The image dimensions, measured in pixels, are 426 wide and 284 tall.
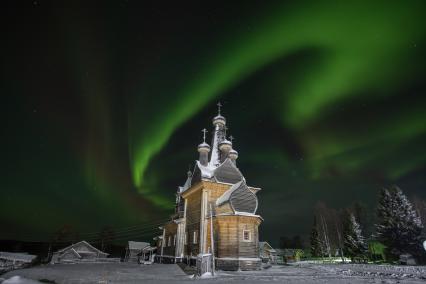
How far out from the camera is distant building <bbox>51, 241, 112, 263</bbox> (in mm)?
49194

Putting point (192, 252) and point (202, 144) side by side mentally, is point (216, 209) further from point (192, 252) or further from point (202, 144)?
point (202, 144)

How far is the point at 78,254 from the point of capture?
51.0 meters

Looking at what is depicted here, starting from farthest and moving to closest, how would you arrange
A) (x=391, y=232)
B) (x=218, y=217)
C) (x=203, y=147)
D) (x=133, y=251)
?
(x=133, y=251)
(x=391, y=232)
(x=203, y=147)
(x=218, y=217)

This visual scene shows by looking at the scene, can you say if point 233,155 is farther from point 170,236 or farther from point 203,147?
Result: point 170,236

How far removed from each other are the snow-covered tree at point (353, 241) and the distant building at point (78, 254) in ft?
154

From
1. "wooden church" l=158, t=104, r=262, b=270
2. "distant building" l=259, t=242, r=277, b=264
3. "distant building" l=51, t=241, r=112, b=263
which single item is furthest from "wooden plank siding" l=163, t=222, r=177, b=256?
"distant building" l=51, t=241, r=112, b=263

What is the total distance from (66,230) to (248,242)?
81.5 m

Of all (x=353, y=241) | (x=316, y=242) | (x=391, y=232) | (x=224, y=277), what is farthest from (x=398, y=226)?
(x=224, y=277)

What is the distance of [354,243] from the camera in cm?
4531

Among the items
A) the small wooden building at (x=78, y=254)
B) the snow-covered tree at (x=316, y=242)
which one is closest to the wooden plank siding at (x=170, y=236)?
the small wooden building at (x=78, y=254)

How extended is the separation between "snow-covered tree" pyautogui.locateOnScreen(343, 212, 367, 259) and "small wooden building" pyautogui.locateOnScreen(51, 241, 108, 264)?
4727 cm

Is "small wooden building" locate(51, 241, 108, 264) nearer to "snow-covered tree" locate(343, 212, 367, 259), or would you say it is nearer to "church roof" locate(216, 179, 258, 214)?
"church roof" locate(216, 179, 258, 214)

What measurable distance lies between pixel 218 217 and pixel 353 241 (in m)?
33.7

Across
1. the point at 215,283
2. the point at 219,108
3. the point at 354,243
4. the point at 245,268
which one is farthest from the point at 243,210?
the point at 354,243
